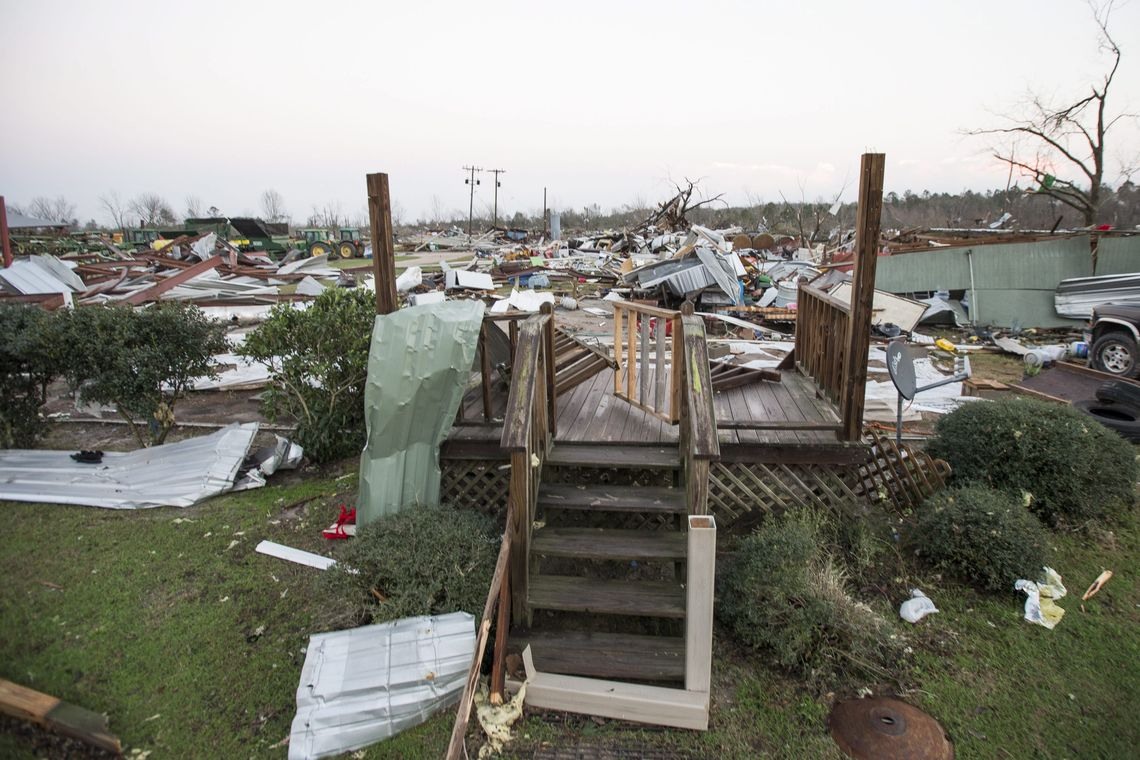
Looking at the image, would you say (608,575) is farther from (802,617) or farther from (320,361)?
(320,361)

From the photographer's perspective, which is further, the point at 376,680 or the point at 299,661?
the point at 299,661

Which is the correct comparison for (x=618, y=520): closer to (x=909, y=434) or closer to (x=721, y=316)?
(x=909, y=434)

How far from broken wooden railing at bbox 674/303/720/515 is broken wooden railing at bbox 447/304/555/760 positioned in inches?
37.9

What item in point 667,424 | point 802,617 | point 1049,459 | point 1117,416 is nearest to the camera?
point 802,617

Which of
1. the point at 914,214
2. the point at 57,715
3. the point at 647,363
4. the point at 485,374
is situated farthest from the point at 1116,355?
the point at 914,214

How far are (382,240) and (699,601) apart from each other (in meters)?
3.61

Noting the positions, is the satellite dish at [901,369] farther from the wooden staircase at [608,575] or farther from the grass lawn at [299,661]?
the wooden staircase at [608,575]

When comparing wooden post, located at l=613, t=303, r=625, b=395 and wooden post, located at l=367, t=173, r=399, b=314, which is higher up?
wooden post, located at l=367, t=173, r=399, b=314

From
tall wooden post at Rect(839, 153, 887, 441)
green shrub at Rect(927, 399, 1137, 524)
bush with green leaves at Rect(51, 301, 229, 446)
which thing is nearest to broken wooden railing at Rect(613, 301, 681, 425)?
tall wooden post at Rect(839, 153, 887, 441)

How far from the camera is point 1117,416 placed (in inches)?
263

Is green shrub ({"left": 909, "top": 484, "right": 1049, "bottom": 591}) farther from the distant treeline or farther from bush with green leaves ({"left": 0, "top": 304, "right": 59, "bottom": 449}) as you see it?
the distant treeline

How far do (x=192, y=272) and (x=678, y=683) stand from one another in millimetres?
18890

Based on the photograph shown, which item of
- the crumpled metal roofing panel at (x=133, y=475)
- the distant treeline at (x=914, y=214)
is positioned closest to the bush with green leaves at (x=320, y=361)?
the crumpled metal roofing panel at (x=133, y=475)

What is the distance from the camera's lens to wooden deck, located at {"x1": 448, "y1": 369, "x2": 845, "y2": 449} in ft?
15.4
